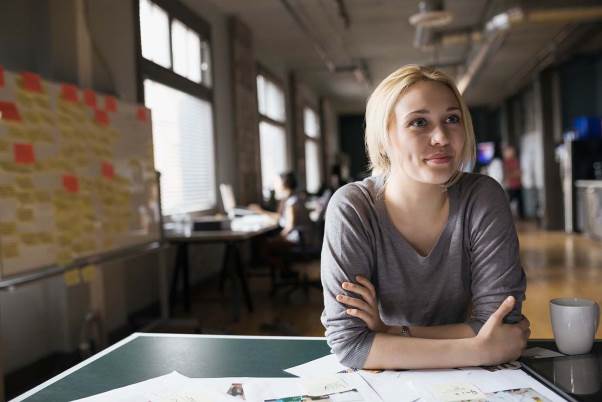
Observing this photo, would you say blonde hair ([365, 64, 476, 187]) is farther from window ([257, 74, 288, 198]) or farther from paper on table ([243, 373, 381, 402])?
window ([257, 74, 288, 198])

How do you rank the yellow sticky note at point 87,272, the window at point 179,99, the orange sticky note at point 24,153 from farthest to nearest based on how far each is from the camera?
the window at point 179,99 < the yellow sticky note at point 87,272 < the orange sticky note at point 24,153

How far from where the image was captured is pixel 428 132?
140 centimetres

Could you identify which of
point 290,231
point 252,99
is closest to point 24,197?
point 290,231

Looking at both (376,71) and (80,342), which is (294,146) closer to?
(376,71)

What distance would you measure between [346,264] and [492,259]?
36 cm

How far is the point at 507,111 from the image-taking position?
1625 centimetres

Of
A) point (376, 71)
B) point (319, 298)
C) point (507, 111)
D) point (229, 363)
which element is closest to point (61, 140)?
point (229, 363)

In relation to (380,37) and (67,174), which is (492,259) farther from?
(380,37)

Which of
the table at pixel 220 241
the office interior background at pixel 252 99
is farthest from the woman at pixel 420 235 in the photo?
the table at pixel 220 241

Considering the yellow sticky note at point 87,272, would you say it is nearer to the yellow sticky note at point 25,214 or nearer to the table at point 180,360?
the yellow sticky note at point 25,214

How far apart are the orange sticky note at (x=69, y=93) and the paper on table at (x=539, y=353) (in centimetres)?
280

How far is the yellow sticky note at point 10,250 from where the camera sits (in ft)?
8.83

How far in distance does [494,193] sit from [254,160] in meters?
6.71

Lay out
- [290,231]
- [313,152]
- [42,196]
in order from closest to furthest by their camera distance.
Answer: [42,196], [290,231], [313,152]
